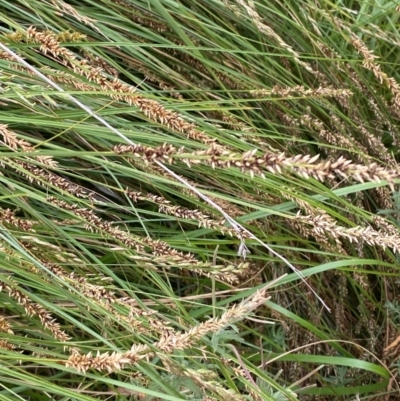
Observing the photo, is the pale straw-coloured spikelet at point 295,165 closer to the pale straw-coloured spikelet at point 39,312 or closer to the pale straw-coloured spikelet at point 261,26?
the pale straw-coloured spikelet at point 39,312

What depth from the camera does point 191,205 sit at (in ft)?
4.27

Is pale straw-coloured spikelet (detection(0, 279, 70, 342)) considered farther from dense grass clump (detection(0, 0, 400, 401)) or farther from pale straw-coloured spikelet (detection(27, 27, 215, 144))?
pale straw-coloured spikelet (detection(27, 27, 215, 144))

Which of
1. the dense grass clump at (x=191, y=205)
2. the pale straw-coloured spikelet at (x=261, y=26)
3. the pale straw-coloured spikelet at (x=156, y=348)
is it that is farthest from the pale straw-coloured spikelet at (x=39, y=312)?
the pale straw-coloured spikelet at (x=261, y=26)

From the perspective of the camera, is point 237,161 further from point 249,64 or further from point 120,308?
point 249,64

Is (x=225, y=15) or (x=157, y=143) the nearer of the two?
(x=157, y=143)

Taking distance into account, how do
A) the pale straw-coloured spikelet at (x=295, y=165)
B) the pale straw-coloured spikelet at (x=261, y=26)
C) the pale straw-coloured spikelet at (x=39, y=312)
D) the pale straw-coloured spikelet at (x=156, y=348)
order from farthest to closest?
the pale straw-coloured spikelet at (x=261, y=26) → the pale straw-coloured spikelet at (x=39, y=312) → the pale straw-coloured spikelet at (x=156, y=348) → the pale straw-coloured spikelet at (x=295, y=165)

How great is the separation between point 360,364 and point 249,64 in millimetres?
694

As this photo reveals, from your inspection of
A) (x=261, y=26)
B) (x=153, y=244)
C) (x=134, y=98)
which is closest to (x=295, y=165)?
(x=134, y=98)

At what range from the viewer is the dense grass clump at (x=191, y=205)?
0.88 m

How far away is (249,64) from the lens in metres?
1.34

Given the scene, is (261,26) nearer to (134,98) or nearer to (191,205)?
(191,205)

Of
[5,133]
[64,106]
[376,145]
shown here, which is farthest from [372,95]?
[5,133]

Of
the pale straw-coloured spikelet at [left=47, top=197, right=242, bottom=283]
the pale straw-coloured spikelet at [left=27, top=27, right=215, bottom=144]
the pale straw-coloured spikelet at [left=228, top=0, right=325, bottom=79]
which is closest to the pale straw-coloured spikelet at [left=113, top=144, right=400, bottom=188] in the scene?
the pale straw-coloured spikelet at [left=27, top=27, right=215, bottom=144]

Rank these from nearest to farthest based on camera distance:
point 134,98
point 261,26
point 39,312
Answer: point 134,98 < point 39,312 < point 261,26
